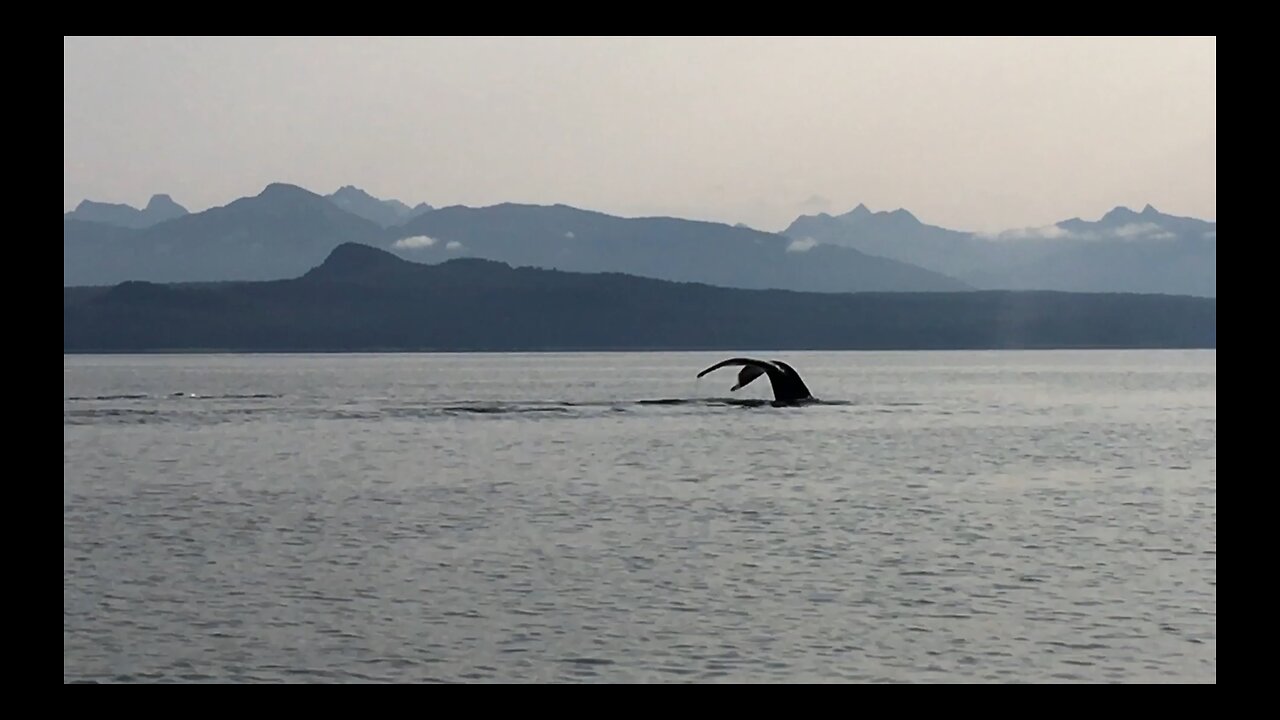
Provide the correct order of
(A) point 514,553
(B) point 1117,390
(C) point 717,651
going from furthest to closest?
(B) point 1117,390, (A) point 514,553, (C) point 717,651

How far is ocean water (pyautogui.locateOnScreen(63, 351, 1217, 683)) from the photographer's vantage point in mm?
19844

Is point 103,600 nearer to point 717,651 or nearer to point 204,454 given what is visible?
point 717,651

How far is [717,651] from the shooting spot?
20031 mm

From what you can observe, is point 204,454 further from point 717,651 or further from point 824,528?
point 717,651

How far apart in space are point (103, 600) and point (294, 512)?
1350cm

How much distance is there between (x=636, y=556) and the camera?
2900 centimetres

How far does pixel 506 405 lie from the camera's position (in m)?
93.5

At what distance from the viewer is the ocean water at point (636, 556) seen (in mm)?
19844
